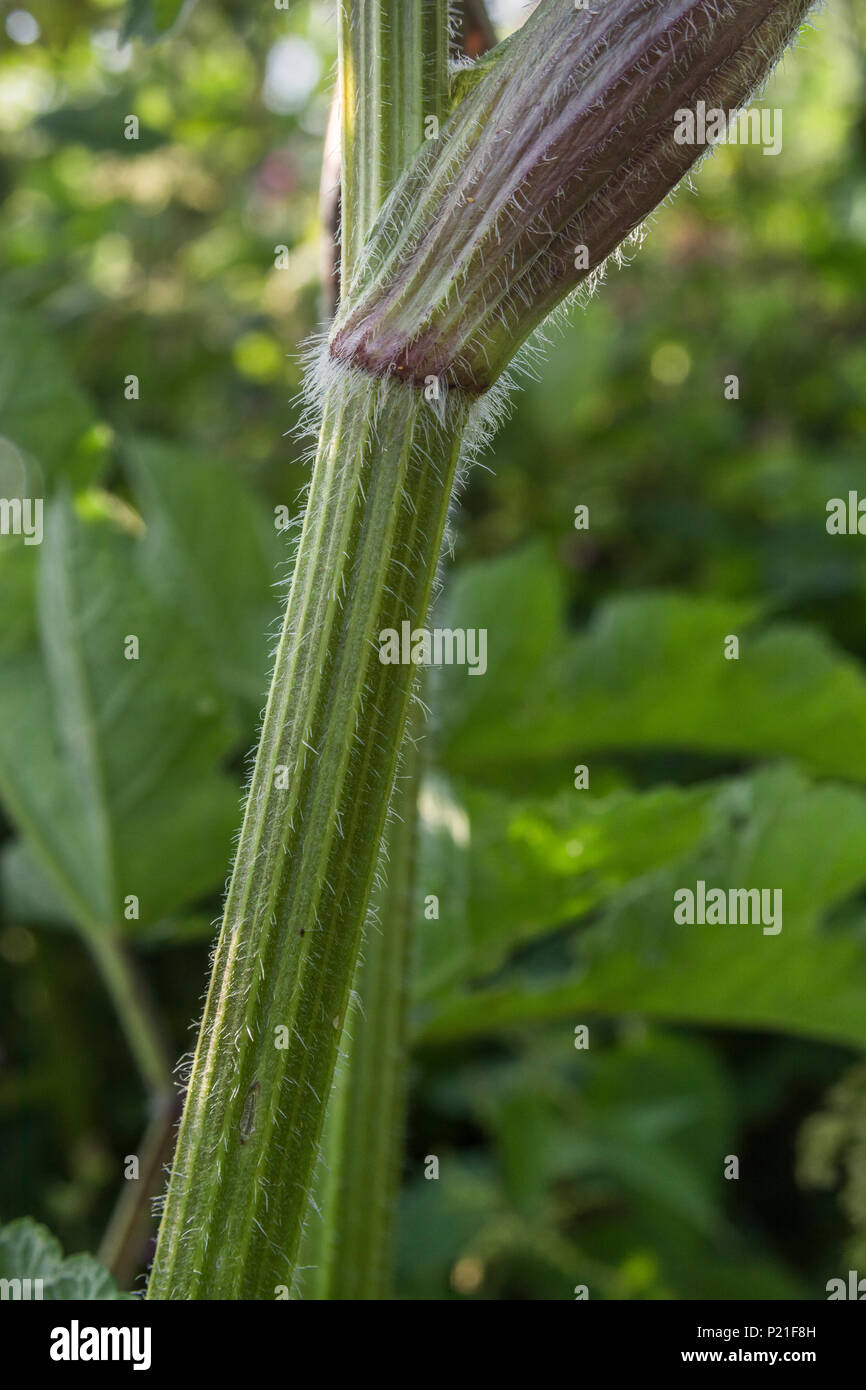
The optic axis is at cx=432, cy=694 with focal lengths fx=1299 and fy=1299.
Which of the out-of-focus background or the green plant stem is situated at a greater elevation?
the out-of-focus background

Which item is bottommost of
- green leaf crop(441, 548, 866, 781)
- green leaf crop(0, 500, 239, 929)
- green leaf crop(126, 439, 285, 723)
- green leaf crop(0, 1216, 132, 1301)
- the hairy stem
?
green leaf crop(0, 1216, 132, 1301)

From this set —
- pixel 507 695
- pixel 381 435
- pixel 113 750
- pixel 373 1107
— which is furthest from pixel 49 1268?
pixel 507 695

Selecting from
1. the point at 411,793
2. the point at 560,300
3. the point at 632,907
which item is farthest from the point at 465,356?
the point at 632,907

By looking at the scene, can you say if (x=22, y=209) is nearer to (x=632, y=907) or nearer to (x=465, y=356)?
(x=632, y=907)

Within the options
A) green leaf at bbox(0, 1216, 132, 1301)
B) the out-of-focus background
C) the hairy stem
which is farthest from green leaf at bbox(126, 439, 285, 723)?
the hairy stem

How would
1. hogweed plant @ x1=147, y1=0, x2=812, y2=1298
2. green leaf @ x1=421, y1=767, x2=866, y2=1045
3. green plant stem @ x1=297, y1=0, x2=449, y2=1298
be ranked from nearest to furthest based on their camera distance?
hogweed plant @ x1=147, y1=0, x2=812, y2=1298 → green plant stem @ x1=297, y1=0, x2=449, y2=1298 → green leaf @ x1=421, y1=767, x2=866, y2=1045

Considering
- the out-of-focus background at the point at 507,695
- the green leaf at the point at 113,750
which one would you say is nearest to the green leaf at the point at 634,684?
the out-of-focus background at the point at 507,695

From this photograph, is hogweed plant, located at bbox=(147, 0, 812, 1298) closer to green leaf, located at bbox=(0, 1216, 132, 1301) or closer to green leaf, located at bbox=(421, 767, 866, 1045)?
green leaf, located at bbox=(0, 1216, 132, 1301)

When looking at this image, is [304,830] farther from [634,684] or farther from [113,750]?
[634,684]
